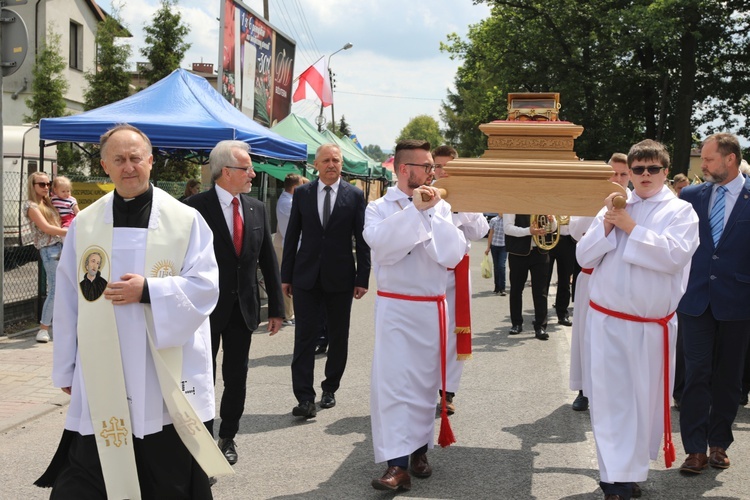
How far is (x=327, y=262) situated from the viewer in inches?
265

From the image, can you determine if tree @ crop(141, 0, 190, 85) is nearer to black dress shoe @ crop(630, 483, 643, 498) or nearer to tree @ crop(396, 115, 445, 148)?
black dress shoe @ crop(630, 483, 643, 498)

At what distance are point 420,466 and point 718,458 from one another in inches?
75.5

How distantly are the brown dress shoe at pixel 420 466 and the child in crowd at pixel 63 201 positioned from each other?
231 inches

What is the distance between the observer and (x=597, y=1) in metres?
30.7

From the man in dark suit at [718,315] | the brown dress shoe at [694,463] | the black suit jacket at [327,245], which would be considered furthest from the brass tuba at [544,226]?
the brown dress shoe at [694,463]

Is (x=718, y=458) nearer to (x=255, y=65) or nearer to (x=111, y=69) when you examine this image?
(x=255, y=65)

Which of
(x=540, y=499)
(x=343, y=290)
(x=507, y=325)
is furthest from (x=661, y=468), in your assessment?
(x=507, y=325)

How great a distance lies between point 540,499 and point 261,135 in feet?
23.7

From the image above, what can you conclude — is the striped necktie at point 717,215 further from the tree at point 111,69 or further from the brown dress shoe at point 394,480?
the tree at point 111,69

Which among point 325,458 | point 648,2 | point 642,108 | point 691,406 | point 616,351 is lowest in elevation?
point 325,458

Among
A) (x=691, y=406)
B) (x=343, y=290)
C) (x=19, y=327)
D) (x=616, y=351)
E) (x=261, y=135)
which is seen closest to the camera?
(x=616, y=351)

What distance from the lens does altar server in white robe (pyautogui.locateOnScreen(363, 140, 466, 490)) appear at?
4.89 metres

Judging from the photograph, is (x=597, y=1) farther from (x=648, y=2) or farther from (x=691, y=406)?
(x=691, y=406)

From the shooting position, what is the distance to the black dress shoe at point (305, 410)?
6.42 m
